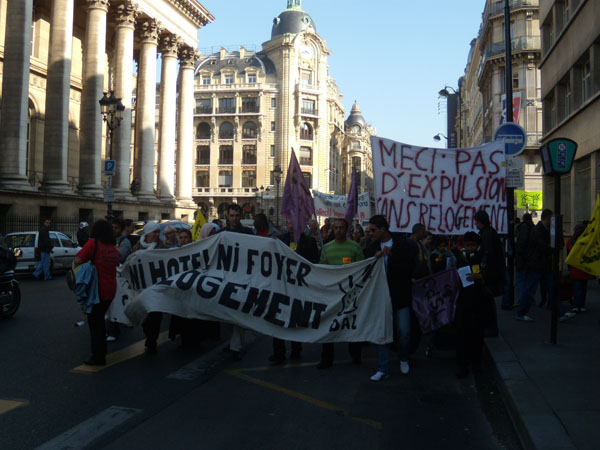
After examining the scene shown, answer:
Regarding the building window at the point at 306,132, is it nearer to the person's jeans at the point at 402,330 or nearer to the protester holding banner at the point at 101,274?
the protester holding banner at the point at 101,274

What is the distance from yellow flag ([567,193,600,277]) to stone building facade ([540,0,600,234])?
9.58 meters

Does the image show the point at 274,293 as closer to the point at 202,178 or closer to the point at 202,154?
the point at 202,178

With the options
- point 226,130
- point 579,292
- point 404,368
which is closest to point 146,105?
point 579,292

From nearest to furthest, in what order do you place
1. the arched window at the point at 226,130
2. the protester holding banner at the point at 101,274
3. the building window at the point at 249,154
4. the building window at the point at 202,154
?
1. the protester holding banner at the point at 101,274
2. the building window at the point at 249,154
3. the arched window at the point at 226,130
4. the building window at the point at 202,154

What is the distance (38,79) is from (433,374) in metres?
34.9

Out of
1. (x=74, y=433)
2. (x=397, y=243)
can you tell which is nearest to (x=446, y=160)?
(x=397, y=243)

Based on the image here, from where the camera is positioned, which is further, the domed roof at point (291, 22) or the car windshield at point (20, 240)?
the domed roof at point (291, 22)

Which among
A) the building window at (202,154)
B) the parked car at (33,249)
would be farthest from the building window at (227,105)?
the parked car at (33,249)

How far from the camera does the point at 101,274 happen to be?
7.20 meters

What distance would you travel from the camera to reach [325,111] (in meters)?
87.9

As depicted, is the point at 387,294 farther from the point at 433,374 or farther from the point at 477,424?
the point at 477,424

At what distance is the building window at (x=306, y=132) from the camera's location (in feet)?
284

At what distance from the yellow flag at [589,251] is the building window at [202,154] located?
271ft

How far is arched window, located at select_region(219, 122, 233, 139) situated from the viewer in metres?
87.2
